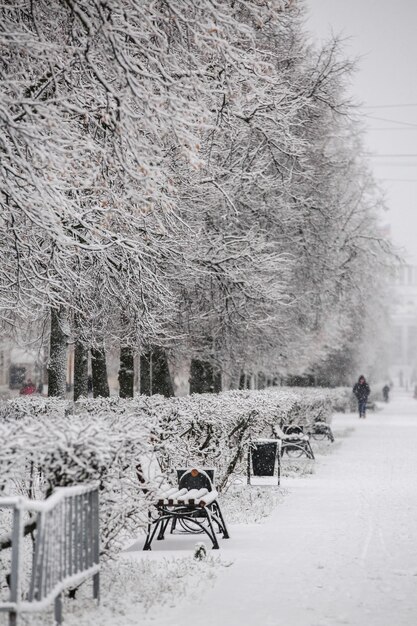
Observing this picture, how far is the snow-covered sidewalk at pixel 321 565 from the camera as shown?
737cm

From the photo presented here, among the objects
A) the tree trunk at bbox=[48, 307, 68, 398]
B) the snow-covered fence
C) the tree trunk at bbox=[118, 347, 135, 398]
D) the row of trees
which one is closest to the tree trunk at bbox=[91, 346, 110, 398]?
the row of trees

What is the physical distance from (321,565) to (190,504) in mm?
1476

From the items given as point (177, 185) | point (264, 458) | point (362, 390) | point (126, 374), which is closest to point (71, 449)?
point (177, 185)

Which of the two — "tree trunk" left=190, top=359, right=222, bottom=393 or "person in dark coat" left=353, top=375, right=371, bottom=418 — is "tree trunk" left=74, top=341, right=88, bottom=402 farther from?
"person in dark coat" left=353, top=375, right=371, bottom=418

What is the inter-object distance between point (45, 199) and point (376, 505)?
22.7 feet

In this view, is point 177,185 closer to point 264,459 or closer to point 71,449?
point 264,459

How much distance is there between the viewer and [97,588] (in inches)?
301

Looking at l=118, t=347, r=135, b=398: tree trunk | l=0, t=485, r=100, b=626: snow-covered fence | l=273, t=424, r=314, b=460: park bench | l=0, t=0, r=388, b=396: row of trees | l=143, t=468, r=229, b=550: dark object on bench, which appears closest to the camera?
l=0, t=485, r=100, b=626: snow-covered fence

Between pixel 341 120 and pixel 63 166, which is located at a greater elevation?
pixel 341 120

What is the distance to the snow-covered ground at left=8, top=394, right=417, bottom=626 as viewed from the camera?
7.33m

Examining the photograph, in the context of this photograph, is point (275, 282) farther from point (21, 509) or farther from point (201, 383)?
point (21, 509)

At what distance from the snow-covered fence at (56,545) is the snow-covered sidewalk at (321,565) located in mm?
644

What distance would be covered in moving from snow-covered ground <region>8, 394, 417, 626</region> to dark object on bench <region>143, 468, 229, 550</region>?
0.17 m

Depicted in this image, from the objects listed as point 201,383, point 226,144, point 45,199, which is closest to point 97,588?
point 45,199
